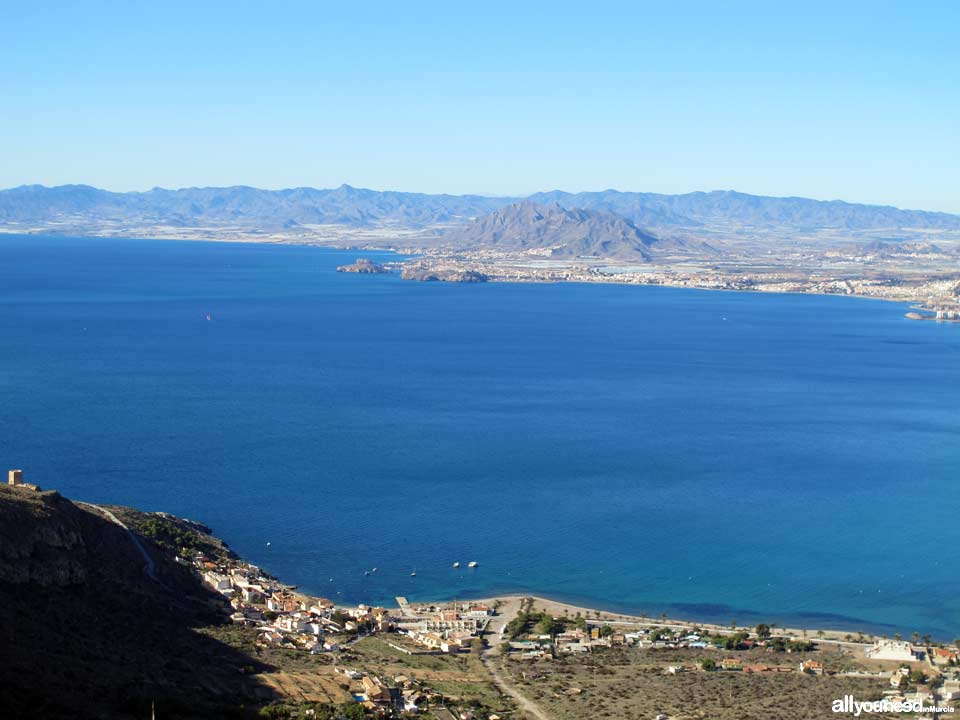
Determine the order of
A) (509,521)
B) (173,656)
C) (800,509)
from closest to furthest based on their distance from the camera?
(173,656) < (509,521) < (800,509)

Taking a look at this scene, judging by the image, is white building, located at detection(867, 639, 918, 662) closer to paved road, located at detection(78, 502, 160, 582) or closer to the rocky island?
paved road, located at detection(78, 502, 160, 582)

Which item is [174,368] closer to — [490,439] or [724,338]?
[490,439]

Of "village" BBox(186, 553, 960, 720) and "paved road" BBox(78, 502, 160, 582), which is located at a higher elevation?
"paved road" BBox(78, 502, 160, 582)

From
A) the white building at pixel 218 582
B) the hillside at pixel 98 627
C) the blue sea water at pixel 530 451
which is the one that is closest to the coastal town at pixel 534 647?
the white building at pixel 218 582

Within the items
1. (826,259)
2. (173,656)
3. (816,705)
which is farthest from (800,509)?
(826,259)

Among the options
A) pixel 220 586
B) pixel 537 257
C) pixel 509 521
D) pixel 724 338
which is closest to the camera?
pixel 220 586

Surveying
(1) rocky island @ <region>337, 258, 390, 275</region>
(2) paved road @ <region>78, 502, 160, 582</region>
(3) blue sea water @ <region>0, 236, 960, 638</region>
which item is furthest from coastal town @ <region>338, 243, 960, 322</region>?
(2) paved road @ <region>78, 502, 160, 582</region>

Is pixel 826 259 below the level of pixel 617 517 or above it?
above
